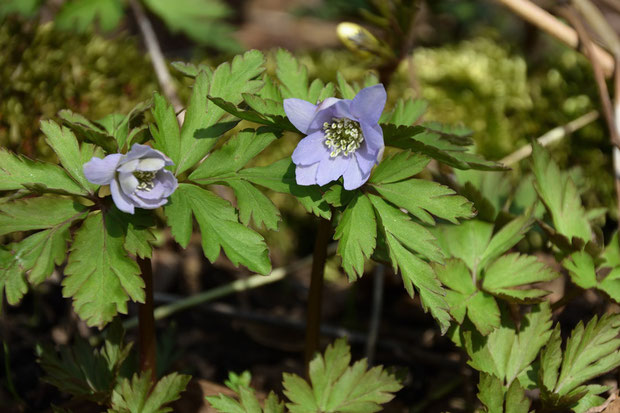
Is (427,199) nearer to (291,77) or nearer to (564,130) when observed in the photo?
(291,77)

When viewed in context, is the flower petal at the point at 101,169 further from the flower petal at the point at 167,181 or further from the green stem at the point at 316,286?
the green stem at the point at 316,286

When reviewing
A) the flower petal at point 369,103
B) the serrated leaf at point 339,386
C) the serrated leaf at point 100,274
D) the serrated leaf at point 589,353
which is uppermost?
the flower petal at point 369,103

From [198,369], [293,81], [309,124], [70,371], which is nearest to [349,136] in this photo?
[309,124]

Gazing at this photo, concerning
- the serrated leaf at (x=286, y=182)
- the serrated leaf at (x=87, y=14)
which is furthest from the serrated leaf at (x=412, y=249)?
the serrated leaf at (x=87, y=14)

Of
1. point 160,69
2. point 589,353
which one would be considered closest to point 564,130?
point 589,353

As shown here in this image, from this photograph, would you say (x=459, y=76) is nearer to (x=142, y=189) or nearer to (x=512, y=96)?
(x=512, y=96)

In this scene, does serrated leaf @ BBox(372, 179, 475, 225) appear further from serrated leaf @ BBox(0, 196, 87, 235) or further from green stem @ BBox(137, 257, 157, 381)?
serrated leaf @ BBox(0, 196, 87, 235)
